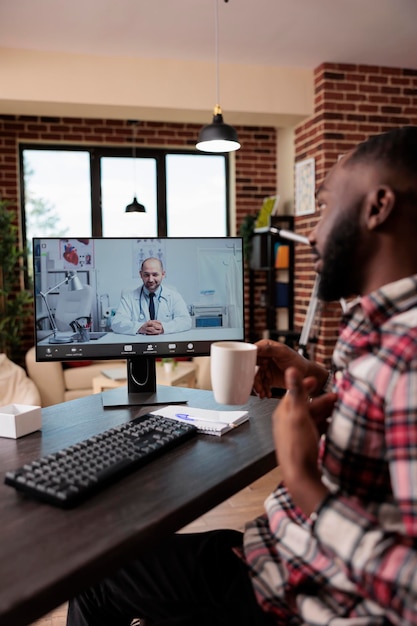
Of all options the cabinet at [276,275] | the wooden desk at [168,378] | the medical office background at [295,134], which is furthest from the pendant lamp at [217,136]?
the cabinet at [276,275]

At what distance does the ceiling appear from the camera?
3.20 meters

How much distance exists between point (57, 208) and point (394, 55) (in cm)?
330

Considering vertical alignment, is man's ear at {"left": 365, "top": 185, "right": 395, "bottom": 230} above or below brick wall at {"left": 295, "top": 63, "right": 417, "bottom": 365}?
below

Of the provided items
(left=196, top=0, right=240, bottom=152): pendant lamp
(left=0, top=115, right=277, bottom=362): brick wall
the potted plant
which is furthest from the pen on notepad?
(left=0, top=115, right=277, bottom=362): brick wall

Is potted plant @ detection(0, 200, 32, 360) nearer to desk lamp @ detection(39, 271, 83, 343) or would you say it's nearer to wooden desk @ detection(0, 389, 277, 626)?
desk lamp @ detection(39, 271, 83, 343)

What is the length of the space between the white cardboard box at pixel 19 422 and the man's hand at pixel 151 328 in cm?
38

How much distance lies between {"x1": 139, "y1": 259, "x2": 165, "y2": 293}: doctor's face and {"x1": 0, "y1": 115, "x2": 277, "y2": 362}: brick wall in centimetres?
405

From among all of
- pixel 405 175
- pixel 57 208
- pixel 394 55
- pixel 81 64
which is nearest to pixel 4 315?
pixel 57 208

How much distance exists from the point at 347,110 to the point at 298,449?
13.2 feet

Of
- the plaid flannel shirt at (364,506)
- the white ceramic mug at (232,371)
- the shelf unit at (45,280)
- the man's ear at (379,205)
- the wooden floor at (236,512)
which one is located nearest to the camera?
the plaid flannel shirt at (364,506)

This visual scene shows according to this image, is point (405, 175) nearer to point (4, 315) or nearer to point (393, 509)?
point (393, 509)

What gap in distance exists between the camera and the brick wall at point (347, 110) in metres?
4.17

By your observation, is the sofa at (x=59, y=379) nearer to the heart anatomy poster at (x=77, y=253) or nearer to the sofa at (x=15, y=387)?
the sofa at (x=15, y=387)

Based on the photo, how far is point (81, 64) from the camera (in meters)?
3.90
